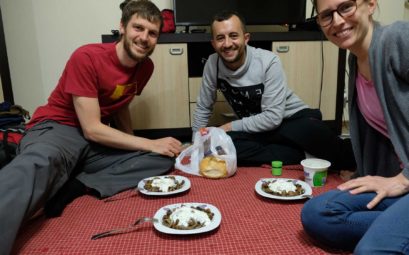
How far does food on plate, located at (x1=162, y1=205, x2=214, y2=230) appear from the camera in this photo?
96cm

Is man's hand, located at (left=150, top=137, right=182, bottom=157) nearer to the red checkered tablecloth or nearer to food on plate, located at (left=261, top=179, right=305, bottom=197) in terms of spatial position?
the red checkered tablecloth

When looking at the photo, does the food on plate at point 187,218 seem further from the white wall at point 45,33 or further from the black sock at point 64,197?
the white wall at point 45,33

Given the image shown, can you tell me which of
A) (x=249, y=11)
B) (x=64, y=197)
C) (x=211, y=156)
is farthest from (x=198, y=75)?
(x=64, y=197)

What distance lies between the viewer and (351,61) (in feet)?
3.52

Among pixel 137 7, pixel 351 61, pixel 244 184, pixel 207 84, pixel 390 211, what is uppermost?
pixel 137 7

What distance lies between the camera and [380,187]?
866 millimetres

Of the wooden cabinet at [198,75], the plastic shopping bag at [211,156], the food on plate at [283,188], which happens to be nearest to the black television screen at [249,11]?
the wooden cabinet at [198,75]

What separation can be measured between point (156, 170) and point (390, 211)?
0.88 m

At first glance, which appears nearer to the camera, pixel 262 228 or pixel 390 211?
pixel 390 211

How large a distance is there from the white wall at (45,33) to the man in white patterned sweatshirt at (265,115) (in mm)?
874

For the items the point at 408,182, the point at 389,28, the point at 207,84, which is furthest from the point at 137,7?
the point at 408,182

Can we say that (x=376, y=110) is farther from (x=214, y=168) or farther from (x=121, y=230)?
(x=121, y=230)

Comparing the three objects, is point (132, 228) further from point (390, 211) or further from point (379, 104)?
point (379, 104)

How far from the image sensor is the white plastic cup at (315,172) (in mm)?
1286
